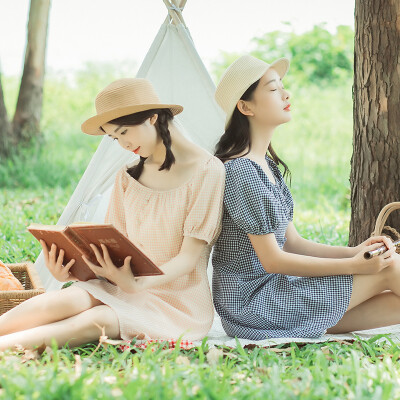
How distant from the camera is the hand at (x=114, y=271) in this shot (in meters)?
2.31

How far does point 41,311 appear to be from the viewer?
7.52 feet

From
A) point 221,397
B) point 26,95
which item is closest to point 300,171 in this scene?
point 26,95

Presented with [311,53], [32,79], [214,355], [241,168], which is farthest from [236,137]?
[311,53]

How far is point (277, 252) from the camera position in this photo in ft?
8.10

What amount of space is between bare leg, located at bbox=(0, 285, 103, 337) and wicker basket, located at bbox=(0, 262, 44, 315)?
143mm

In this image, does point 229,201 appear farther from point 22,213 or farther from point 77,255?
point 22,213

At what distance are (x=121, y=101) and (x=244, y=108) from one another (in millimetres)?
469

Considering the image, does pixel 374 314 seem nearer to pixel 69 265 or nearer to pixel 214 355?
pixel 214 355

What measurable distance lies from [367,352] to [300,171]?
493 cm

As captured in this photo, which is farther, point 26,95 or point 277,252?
point 26,95

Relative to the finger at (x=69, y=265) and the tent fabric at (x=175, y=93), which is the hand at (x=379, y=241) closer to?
the tent fabric at (x=175, y=93)

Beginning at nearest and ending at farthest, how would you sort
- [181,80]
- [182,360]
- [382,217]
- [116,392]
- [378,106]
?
[116,392] < [182,360] < [382,217] < [378,106] < [181,80]

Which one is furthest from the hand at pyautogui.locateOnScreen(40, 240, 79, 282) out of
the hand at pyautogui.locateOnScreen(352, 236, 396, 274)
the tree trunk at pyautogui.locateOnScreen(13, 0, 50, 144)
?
the tree trunk at pyautogui.locateOnScreen(13, 0, 50, 144)

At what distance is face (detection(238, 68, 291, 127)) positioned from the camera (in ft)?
8.52
